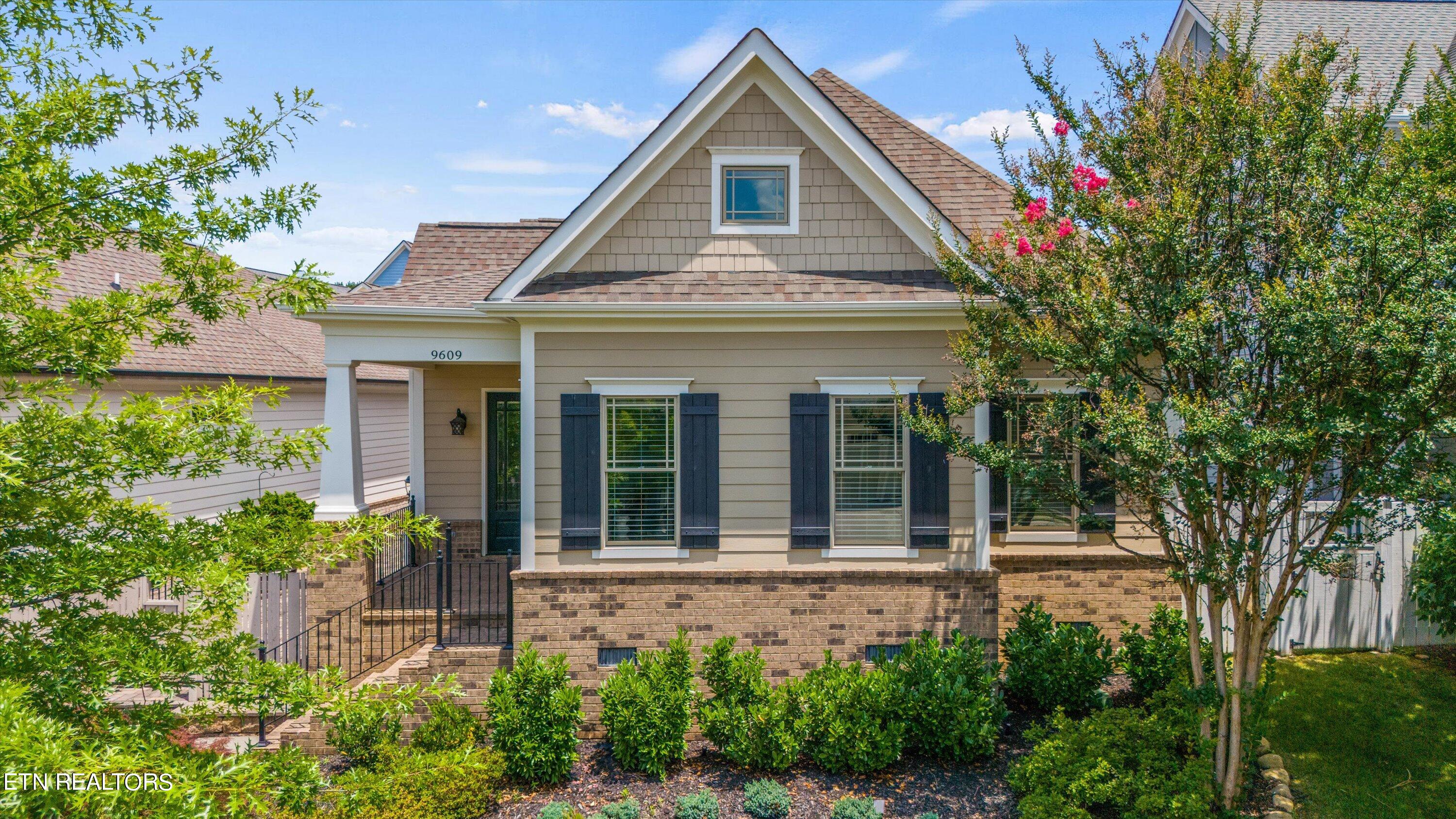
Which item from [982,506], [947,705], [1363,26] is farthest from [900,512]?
[1363,26]

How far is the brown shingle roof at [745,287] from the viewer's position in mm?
8266

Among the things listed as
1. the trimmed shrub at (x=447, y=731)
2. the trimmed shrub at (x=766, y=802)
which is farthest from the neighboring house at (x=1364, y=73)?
Answer: the trimmed shrub at (x=447, y=731)

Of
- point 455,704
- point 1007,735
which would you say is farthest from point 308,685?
point 1007,735

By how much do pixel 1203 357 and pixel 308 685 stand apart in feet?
21.5

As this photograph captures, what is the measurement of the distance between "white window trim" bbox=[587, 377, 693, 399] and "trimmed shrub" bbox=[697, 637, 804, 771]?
276 cm

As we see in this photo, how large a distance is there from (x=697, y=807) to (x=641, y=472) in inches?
135

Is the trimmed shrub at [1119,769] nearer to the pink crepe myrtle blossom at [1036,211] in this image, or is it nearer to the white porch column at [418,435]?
the pink crepe myrtle blossom at [1036,211]

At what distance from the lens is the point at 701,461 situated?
8312 mm

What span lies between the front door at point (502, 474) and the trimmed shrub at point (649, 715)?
17.4 ft

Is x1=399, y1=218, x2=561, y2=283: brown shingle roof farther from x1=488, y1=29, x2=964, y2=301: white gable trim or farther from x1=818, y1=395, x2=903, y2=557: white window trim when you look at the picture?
x1=818, y1=395, x2=903, y2=557: white window trim

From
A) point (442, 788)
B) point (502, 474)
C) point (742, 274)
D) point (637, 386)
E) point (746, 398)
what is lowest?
point (442, 788)

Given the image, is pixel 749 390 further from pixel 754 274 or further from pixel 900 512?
pixel 900 512

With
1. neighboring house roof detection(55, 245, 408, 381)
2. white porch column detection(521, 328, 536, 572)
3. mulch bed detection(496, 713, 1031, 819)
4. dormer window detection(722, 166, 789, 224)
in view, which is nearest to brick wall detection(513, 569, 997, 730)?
white porch column detection(521, 328, 536, 572)

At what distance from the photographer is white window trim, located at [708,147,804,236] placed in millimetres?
8453
